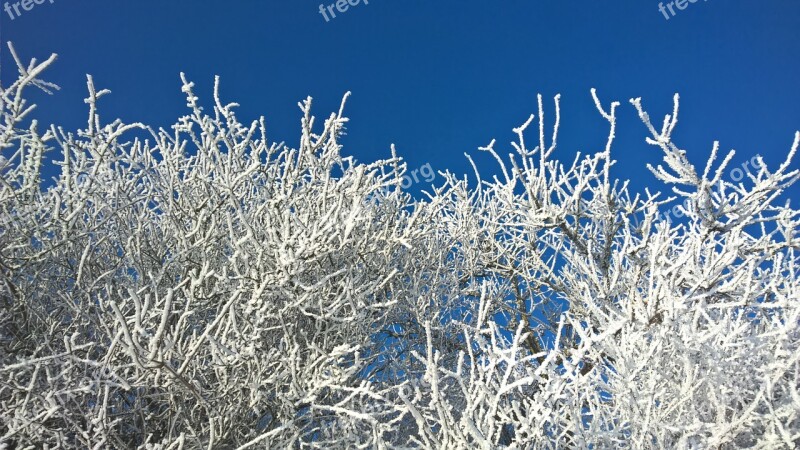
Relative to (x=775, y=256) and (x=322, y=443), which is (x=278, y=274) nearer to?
(x=322, y=443)

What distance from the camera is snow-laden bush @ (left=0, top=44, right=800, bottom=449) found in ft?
8.64

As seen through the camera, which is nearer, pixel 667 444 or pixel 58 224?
pixel 667 444

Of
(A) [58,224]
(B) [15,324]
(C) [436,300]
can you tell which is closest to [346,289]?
(A) [58,224]

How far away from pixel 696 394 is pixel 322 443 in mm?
2290

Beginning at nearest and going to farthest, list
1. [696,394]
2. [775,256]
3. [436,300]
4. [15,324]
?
[696,394] < [15,324] < [775,256] < [436,300]

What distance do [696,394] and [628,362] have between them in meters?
0.56

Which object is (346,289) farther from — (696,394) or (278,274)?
(696,394)

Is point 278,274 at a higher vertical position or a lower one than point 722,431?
higher

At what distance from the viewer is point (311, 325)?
4.31 metres

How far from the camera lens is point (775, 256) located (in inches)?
197

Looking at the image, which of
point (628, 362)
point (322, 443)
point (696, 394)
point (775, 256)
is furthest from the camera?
point (775, 256)

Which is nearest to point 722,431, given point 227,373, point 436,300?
point 227,373

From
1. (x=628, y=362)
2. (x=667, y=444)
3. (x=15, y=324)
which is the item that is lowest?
(x=667, y=444)

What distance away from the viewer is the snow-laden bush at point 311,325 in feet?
8.64
